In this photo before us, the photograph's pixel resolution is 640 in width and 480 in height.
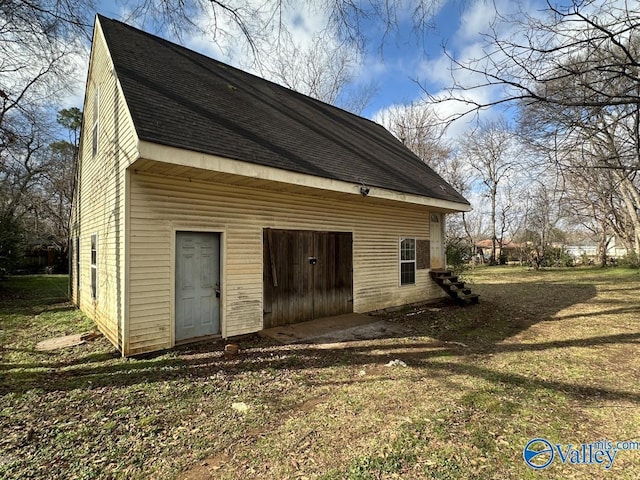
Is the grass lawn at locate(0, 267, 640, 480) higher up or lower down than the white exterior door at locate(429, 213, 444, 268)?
lower down

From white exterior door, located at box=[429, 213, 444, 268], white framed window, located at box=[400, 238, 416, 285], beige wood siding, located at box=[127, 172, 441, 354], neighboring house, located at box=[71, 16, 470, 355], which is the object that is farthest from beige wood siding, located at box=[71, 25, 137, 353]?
white exterior door, located at box=[429, 213, 444, 268]

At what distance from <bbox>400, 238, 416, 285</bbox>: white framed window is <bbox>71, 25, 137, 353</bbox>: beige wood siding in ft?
23.7

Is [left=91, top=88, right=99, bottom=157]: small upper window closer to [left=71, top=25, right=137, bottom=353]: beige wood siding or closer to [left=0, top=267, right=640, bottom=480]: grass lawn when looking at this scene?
[left=71, top=25, right=137, bottom=353]: beige wood siding

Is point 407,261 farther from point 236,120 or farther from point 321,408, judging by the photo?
point 321,408

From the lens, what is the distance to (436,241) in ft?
36.2

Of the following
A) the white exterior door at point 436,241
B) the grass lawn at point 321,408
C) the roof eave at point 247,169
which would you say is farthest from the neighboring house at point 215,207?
the white exterior door at point 436,241

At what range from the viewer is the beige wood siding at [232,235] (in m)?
5.11

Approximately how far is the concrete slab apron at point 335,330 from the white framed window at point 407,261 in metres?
2.42

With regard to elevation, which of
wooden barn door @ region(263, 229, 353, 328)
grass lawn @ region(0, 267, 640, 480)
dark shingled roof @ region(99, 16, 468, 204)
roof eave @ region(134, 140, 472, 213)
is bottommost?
grass lawn @ region(0, 267, 640, 480)

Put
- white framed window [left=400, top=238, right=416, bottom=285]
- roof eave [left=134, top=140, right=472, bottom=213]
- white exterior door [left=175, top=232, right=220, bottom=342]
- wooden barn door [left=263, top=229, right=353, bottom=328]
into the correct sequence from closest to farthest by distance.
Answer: roof eave [left=134, top=140, right=472, bottom=213], white exterior door [left=175, top=232, right=220, bottom=342], wooden barn door [left=263, top=229, right=353, bottom=328], white framed window [left=400, top=238, right=416, bottom=285]

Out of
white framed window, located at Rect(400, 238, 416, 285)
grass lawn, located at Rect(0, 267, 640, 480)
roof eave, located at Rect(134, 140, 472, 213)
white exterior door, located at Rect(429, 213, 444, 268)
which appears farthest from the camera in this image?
white exterior door, located at Rect(429, 213, 444, 268)

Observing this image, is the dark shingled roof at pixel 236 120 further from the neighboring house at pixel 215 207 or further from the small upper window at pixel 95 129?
the small upper window at pixel 95 129

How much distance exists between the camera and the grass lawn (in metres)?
2.67

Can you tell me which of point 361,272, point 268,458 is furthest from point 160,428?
point 361,272
